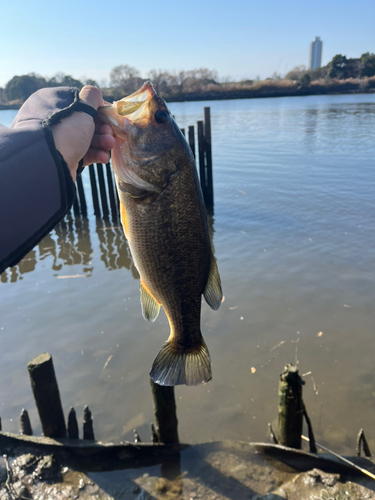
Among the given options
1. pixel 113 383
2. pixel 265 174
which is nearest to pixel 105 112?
pixel 113 383

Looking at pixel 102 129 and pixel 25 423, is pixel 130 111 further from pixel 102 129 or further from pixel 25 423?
pixel 25 423

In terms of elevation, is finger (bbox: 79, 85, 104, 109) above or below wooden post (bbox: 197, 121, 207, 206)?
above

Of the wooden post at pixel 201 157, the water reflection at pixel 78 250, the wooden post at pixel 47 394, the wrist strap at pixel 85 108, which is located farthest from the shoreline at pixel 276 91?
the wrist strap at pixel 85 108

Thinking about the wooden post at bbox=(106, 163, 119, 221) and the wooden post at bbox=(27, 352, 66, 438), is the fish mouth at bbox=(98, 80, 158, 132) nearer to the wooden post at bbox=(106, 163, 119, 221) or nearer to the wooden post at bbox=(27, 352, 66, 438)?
the wooden post at bbox=(27, 352, 66, 438)

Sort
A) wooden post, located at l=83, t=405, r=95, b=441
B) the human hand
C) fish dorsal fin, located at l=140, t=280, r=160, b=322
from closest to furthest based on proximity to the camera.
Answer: the human hand
fish dorsal fin, located at l=140, t=280, r=160, b=322
wooden post, located at l=83, t=405, r=95, b=441

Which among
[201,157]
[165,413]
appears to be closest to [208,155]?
[201,157]

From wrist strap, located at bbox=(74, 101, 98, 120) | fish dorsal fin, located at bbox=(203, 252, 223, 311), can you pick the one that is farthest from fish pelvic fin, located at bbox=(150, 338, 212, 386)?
wrist strap, located at bbox=(74, 101, 98, 120)

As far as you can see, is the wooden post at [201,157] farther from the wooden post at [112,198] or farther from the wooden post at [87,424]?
the wooden post at [87,424]
